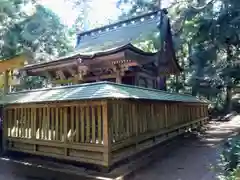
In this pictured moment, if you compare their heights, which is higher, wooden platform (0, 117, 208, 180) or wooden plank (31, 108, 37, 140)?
wooden plank (31, 108, 37, 140)

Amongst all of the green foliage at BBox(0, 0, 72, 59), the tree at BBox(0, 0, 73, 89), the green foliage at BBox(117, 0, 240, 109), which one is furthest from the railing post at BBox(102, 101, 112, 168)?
the green foliage at BBox(0, 0, 72, 59)

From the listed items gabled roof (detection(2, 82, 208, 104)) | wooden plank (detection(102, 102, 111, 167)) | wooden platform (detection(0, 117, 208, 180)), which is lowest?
wooden platform (detection(0, 117, 208, 180))

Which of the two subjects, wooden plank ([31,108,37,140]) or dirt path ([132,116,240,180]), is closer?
dirt path ([132,116,240,180])

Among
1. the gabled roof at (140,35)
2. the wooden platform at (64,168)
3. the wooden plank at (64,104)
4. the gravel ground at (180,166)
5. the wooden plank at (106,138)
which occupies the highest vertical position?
the gabled roof at (140,35)

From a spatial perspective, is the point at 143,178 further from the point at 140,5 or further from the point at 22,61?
the point at 140,5

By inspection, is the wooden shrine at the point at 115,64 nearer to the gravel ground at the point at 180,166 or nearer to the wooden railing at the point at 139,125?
the wooden railing at the point at 139,125

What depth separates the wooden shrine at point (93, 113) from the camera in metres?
5.89

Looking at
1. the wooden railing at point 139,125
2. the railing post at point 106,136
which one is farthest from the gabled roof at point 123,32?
the railing post at point 106,136

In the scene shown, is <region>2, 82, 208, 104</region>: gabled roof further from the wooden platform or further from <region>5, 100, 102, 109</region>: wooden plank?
the wooden platform

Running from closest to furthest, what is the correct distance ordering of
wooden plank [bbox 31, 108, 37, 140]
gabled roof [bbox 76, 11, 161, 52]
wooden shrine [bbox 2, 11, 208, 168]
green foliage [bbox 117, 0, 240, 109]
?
wooden shrine [bbox 2, 11, 208, 168]
wooden plank [bbox 31, 108, 37, 140]
green foliage [bbox 117, 0, 240, 109]
gabled roof [bbox 76, 11, 161, 52]

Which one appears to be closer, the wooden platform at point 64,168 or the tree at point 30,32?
the wooden platform at point 64,168

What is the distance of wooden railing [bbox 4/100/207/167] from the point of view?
586 cm

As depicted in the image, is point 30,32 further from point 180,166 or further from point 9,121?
point 180,166

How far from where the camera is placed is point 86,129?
20.0 ft
